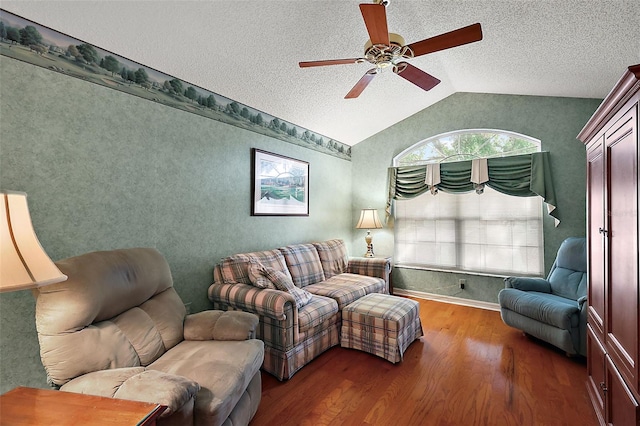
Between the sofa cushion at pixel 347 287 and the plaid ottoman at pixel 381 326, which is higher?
the sofa cushion at pixel 347 287

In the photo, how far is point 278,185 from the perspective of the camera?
3773 millimetres

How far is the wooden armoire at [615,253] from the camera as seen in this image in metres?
1.34

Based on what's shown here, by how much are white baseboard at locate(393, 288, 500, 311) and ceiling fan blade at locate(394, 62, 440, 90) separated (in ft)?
10.4

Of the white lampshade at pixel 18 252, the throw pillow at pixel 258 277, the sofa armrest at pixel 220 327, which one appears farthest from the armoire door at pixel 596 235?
the white lampshade at pixel 18 252

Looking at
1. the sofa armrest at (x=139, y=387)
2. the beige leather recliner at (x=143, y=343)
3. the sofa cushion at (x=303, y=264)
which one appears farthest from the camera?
the sofa cushion at (x=303, y=264)

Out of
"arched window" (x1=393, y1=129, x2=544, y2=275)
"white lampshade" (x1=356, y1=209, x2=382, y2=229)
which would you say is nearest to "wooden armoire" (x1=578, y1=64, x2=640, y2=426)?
"arched window" (x1=393, y1=129, x2=544, y2=275)

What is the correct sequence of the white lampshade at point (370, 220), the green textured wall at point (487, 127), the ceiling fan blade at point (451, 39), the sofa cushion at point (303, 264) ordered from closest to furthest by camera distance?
the ceiling fan blade at point (451, 39) → the sofa cushion at point (303, 264) → the green textured wall at point (487, 127) → the white lampshade at point (370, 220)

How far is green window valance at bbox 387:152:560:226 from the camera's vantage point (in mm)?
3711

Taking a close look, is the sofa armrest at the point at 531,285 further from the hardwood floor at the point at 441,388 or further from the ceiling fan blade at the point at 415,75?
the ceiling fan blade at the point at 415,75

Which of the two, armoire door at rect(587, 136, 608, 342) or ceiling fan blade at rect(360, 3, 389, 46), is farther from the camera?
armoire door at rect(587, 136, 608, 342)

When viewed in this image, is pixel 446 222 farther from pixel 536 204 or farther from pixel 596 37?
pixel 596 37

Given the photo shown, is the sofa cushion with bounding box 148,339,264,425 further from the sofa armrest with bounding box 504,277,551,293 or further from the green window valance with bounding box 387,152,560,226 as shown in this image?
the green window valance with bounding box 387,152,560,226

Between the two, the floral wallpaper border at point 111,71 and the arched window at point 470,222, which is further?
the arched window at point 470,222

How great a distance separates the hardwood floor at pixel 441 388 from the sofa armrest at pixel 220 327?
57 cm
